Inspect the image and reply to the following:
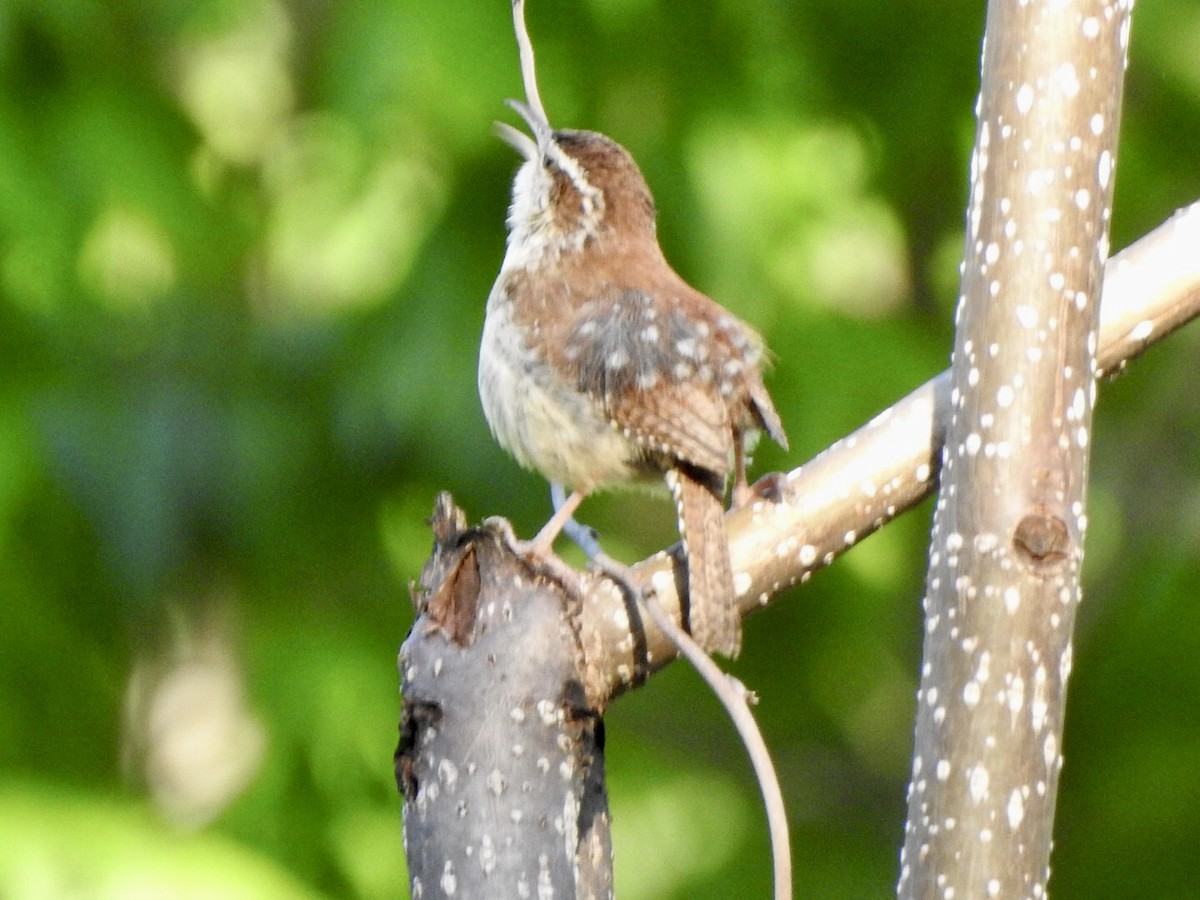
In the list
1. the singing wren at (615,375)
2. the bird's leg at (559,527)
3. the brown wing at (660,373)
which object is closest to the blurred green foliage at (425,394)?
the singing wren at (615,375)

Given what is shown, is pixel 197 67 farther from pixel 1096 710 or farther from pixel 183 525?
pixel 1096 710

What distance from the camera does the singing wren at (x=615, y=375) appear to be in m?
2.82

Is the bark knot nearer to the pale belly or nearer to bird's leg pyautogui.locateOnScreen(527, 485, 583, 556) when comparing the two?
bird's leg pyautogui.locateOnScreen(527, 485, 583, 556)

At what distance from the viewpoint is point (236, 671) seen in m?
4.92

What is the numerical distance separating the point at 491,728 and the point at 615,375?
37.4 inches

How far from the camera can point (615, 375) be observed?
2926mm

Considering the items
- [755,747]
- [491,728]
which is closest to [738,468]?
[491,728]

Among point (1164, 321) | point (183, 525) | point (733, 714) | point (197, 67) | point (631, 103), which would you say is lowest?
point (733, 714)

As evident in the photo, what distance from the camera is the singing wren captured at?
2816 millimetres

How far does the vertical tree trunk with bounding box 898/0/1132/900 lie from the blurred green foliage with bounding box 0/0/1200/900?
7.15ft

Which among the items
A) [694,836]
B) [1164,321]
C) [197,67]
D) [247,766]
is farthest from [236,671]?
[1164,321]

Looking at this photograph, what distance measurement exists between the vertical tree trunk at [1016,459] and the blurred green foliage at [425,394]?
2.18 metres

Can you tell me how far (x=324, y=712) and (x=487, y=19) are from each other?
188 centimetres

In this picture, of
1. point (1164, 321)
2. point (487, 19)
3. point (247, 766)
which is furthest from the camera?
point (247, 766)
